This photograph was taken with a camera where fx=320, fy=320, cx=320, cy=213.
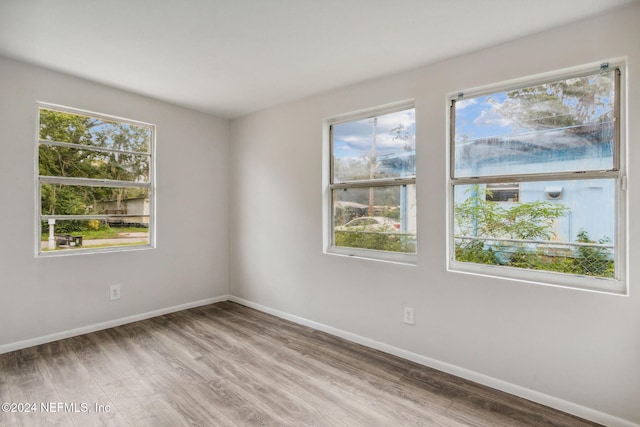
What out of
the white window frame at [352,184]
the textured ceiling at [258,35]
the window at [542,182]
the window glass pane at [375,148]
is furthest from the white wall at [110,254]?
the window at [542,182]

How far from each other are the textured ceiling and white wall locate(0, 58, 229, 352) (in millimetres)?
294

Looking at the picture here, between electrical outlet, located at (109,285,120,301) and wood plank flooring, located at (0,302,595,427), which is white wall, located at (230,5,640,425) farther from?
electrical outlet, located at (109,285,120,301)

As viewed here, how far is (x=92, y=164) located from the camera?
3.19 m

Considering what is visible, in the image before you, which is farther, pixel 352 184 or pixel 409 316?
pixel 352 184

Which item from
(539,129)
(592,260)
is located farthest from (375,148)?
(592,260)

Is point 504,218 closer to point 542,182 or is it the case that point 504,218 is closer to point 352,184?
point 542,182

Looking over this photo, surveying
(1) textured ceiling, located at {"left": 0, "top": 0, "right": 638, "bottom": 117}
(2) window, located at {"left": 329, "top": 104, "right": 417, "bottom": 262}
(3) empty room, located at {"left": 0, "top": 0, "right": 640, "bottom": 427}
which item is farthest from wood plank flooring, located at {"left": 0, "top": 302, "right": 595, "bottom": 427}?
(1) textured ceiling, located at {"left": 0, "top": 0, "right": 638, "bottom": 117}

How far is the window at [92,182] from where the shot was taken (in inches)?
115

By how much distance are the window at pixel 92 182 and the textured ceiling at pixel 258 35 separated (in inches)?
20.6

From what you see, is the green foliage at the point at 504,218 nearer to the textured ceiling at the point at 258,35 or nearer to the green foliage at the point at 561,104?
the green foliage at the point at 561,104

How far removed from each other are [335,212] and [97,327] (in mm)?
2625

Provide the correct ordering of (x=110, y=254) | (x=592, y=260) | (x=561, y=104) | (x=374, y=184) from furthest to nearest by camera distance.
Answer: (x=110, y=254)
(x=374, y=184)
(x=561, y=104)
(x=592, y=260)

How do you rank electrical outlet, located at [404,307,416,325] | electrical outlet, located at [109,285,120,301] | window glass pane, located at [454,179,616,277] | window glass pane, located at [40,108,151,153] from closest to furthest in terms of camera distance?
window glass pane, located at [454,179,616,277], electrical outlet, located at [404,307,416,325], window glass pane, located at [40,108,151,153], electrical outlet, located at [109,285,120,301]

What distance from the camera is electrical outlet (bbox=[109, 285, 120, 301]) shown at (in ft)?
10.7
